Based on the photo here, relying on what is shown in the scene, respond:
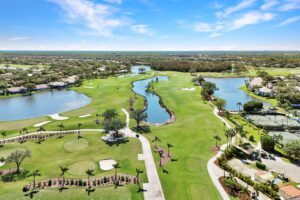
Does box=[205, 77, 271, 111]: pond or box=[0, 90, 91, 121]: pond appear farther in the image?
box=[205, 77, 271, 111]: pond

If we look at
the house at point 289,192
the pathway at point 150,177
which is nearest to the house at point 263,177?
the house at point 289,192

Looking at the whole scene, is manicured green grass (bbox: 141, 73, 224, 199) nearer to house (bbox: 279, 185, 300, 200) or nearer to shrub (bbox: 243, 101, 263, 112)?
house (bbox: 279, 185, 300, 200)

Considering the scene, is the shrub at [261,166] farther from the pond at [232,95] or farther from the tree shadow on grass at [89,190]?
the pond at [232,95]

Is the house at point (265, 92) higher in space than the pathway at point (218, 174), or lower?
higher

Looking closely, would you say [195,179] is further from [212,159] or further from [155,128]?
[155,128]

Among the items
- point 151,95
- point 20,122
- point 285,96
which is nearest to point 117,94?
point 151,95

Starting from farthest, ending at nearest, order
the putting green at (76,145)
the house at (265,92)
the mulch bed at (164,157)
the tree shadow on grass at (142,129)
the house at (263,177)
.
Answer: the house at (265,92) → the tree shadow on grass at (142,129) → the putting green at (76,145) → the mulch bed at (164,157) → the house at (263,177)

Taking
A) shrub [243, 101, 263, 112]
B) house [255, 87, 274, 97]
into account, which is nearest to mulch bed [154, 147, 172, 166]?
shrub [243, 101, 263, 112]
